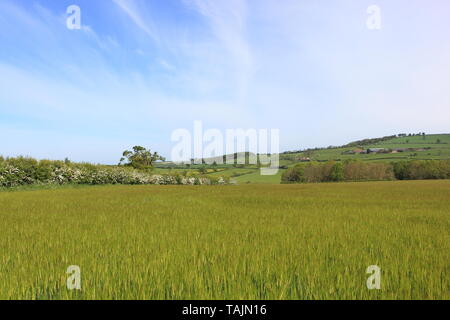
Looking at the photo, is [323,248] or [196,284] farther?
[323,248]

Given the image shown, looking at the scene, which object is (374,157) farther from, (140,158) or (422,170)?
(140,158)

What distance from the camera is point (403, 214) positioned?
10.3 metres

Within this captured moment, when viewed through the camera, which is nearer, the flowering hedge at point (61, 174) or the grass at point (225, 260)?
the grass at point (225, 260)

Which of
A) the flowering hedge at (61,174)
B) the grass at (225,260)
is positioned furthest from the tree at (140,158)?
the grass at (225,260)

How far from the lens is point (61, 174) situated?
Answer: 102 feet

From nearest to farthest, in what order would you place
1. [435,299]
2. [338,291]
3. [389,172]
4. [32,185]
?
[435,299] → [338,291] → [32,185] → [389,172]

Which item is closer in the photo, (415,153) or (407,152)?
(415,153)

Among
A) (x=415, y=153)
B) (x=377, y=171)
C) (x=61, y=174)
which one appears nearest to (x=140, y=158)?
(x=61, y=174)

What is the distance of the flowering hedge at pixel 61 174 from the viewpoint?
26781 mm

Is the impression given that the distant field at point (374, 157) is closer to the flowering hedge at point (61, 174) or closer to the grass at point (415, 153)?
the grass at point (415, 153)
